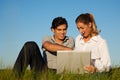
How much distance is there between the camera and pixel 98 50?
19.0 ft

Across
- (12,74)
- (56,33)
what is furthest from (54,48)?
(12,74)

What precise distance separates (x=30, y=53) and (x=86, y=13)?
4.50 feet

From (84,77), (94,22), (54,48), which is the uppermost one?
(94,22)

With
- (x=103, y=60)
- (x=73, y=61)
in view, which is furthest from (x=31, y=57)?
(x=103, y=60)

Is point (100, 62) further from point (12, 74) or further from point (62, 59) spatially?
point (12, 74)

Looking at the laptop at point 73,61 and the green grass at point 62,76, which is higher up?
the laptop at point 73,61

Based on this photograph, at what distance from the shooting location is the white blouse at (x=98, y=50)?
5500mm

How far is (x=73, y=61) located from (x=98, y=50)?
581mm

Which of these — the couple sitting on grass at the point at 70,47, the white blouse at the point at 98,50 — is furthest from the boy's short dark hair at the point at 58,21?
the white blouse at the point at 98,50

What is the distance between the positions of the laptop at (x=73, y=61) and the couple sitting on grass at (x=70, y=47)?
0.14 meters

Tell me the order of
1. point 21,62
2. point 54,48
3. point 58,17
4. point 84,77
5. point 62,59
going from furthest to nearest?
point 58,17 < point 54,48 < point 21,62 < point 62,59 < point 84,77

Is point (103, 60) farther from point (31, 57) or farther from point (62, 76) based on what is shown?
point (31, 57)

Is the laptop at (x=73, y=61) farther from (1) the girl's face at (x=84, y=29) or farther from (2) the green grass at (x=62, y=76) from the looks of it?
(1) the girl's face at (x=84, y=29)

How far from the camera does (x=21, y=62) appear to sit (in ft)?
19.2
